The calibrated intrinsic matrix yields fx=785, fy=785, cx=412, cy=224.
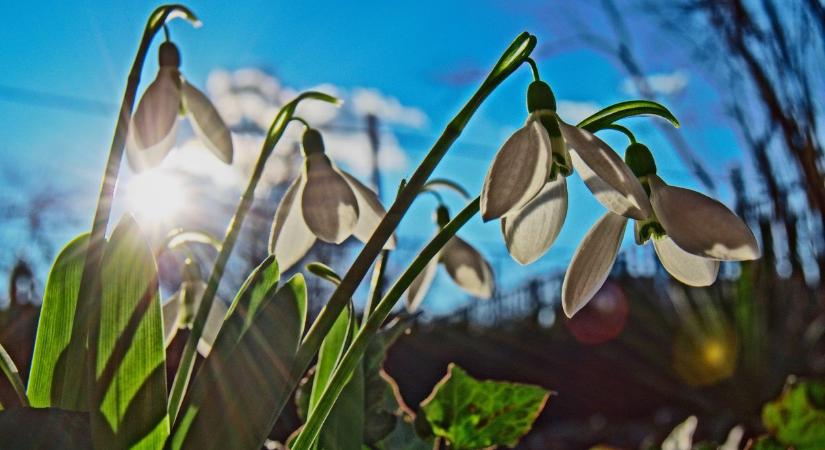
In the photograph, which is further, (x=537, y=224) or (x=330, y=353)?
(x=330, y=353)

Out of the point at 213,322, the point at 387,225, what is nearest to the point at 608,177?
the point at 387,225

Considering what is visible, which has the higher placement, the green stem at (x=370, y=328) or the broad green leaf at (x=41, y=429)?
the green stem at (x=370, y=328)

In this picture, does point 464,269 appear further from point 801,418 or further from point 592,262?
point 801,418

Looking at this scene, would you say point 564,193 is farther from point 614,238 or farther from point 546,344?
point 546,344

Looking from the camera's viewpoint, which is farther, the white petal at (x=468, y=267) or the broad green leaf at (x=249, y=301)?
the white petal at (x=468, y=267)

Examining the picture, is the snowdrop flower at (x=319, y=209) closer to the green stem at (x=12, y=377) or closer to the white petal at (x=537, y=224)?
the white petal at (x=537, y=224)

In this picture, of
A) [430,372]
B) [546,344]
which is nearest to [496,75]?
[430,372]

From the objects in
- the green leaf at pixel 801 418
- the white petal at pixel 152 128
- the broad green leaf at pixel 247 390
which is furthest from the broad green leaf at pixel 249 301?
the green leaf at pixel 801 418
